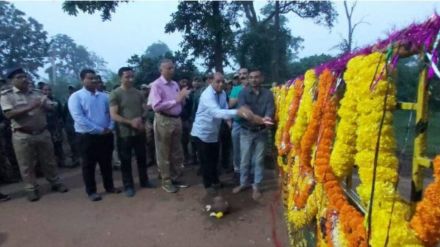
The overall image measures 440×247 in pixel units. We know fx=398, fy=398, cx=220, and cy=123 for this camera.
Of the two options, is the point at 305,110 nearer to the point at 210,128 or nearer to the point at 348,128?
the point at 348,128

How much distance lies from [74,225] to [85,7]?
397 inches

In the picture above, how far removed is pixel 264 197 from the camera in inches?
219

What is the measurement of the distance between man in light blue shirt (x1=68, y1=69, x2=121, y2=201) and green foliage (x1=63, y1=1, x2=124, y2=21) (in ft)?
27.0

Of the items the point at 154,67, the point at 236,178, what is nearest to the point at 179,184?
the point at 236,178

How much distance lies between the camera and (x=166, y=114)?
5.88 meters

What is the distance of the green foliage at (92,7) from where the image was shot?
13.0 m

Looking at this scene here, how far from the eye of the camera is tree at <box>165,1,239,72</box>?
1470 centimetres

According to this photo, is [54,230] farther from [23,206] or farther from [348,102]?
[348,102]

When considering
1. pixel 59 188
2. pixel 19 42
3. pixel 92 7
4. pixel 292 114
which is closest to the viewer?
pixel 292 114

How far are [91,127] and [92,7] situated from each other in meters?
9.02

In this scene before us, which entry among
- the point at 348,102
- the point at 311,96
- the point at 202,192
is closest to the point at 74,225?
the point at 202,192

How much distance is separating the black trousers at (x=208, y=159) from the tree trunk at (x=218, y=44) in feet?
31.3

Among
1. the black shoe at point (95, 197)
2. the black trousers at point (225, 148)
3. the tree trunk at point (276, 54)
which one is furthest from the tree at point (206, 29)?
the black shoe at point (95, 197)

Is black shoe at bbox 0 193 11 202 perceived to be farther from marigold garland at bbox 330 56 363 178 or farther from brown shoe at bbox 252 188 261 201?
marigold garland at bbox 330 56 363 178
